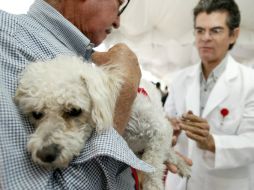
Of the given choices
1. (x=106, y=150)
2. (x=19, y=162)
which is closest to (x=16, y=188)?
(x=19, y=162)

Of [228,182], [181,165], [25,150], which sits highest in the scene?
[25,150]

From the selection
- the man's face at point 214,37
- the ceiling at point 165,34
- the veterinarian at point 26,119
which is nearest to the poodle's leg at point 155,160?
the veterinarian at point 26,119

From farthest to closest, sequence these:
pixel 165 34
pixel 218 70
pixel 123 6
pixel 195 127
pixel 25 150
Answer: pixel 165 34
pixel 218 70
pixel 195 127
pixel 123 6
pixel 25 150

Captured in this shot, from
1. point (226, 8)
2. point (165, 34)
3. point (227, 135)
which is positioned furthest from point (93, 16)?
point (165, 34)

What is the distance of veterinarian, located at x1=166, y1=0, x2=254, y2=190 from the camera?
4.89 feet

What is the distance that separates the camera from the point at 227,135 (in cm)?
155

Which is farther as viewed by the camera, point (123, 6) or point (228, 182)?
point (228, 182)

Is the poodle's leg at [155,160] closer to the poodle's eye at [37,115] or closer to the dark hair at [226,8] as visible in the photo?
the poodle's eye at [37,115]

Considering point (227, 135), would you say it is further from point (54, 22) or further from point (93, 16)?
point (54, 22)

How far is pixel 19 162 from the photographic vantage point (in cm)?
58

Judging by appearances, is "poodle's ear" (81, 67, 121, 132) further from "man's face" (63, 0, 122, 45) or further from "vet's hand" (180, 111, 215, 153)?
"vet's hand" (180, 111, 215, 153)

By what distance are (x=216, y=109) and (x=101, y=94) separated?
1.05m

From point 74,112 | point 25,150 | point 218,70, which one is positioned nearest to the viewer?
point 25,150

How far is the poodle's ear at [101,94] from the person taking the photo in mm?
694
